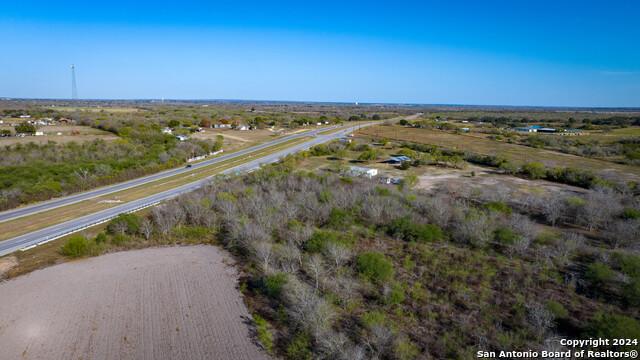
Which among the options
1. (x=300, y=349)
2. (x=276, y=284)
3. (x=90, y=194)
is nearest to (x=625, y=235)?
(x=300, y=349)

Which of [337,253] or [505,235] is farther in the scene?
[505,235]

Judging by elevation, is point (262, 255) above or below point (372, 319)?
above

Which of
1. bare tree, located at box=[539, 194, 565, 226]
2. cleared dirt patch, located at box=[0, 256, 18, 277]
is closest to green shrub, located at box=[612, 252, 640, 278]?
bare tree, located at box=[539, 194, 565, 226]

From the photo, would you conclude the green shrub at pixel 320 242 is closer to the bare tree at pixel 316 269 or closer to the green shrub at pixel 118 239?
the bare tree at pixel 316 269

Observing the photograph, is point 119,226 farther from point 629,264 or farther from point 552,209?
point 552,209

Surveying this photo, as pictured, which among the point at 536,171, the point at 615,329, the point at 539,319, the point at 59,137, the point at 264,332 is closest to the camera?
the point at 615,329

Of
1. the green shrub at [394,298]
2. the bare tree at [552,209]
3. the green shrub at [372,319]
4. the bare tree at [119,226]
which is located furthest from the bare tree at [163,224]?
the bare tree at [552,209]
